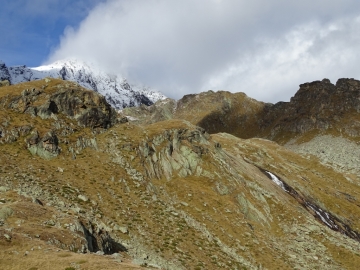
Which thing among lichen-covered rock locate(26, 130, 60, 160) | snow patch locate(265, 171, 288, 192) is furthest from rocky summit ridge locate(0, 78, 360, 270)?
snow patch locate(265, 171, 288, 192)

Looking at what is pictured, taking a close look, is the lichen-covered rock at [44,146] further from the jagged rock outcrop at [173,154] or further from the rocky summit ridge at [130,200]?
the jagged rock outcrop at [173,154]

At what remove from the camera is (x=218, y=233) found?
158 feet

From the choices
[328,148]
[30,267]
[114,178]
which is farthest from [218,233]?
[328,148]

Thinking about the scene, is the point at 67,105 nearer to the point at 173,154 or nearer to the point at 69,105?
the point at 69,105

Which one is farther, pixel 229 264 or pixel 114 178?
pixel 114 178

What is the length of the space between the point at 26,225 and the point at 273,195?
54.4 m

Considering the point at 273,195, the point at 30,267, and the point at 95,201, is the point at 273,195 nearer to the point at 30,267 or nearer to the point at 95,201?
the point at 95,201

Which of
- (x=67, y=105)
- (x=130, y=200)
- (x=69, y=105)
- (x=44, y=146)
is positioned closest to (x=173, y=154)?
(x=130, y=200)

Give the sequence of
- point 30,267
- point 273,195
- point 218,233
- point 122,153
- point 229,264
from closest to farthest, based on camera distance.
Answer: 1. point 30,267
2. point 229,264
3. point 218,233
4. point 122,153
5. point 273,195

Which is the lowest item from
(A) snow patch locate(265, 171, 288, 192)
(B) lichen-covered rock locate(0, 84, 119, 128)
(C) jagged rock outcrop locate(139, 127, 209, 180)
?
(A) snow patch locate(265, 171, 288, 192)

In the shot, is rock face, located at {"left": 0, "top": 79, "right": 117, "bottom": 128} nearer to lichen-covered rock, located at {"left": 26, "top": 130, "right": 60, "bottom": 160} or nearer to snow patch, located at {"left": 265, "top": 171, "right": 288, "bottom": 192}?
lichen-covered rock, located at {"left": 26, "top": 130, "right": 60, "bottom": 160}

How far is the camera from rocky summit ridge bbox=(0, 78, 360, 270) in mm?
29844

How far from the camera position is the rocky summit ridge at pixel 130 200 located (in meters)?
29.8

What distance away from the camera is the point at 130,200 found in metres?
48.3
